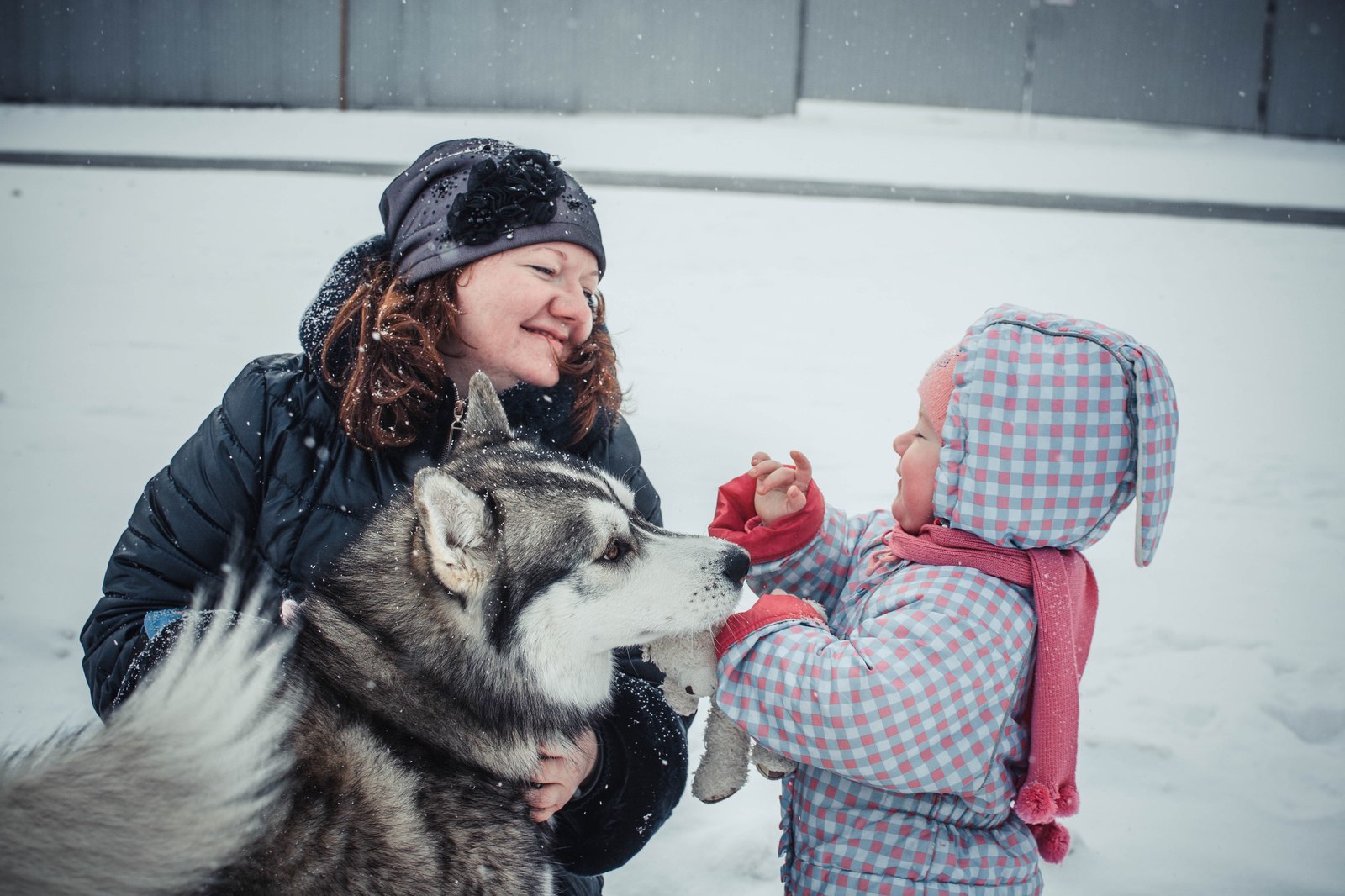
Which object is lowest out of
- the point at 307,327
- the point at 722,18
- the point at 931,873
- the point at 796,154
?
the point at 931,873

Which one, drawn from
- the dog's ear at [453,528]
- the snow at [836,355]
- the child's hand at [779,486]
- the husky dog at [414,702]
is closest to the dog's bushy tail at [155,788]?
the husky dog at [414,702]

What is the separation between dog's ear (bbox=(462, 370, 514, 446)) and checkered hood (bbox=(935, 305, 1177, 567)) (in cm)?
98

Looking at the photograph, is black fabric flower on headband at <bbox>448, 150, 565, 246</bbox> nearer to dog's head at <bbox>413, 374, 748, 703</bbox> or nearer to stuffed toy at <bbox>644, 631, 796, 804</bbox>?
dog's head at <bbox>413, 374, 748, 703</bbox>

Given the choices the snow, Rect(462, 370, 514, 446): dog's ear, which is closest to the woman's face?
Rect(462, 370, 514, 446): dog's ear

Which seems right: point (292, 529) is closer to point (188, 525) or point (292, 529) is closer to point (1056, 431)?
point (188, 525)

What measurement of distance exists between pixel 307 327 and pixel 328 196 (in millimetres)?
7421

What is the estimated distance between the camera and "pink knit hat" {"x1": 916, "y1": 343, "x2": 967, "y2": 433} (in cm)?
200

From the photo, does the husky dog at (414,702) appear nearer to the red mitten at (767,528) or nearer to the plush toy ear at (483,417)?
the plush toy ear at (483,417)

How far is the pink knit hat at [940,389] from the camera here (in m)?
2.00

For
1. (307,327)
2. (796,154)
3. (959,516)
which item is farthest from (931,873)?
(796,154)

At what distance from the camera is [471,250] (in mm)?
2162

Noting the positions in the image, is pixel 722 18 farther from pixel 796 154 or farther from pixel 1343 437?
pixel 1343 437

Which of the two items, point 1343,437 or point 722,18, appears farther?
point 722,18

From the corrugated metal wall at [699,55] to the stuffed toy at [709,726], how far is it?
12.8 meters
